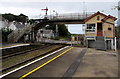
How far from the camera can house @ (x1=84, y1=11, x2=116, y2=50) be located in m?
15.9

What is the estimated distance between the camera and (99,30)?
1641 centimetres

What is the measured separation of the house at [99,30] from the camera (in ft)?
52.1

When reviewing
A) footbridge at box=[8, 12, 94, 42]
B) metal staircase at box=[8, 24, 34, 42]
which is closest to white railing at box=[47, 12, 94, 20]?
footbridge at box=[8, 12, 94, 42]

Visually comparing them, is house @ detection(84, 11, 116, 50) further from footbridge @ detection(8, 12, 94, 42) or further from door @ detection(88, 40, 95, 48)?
footbridge @ detection(8, 12, 94, 42)

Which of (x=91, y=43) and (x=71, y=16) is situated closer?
(x=91, y=43)

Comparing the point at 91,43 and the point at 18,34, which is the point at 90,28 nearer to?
the point at 91,43

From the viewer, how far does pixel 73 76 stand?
5406 mm

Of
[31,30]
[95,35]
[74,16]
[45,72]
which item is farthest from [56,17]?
[45,72]

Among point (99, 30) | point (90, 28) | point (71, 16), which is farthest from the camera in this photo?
point (71, 16)

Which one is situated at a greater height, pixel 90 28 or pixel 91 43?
pixel 90 28

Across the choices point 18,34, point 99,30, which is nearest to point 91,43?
point 99,30

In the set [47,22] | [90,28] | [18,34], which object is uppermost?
[47,22]

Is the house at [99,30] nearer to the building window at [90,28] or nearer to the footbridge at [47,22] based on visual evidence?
the building window at [90,28]

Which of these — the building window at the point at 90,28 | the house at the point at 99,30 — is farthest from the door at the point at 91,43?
the building window at the point at 90,28
